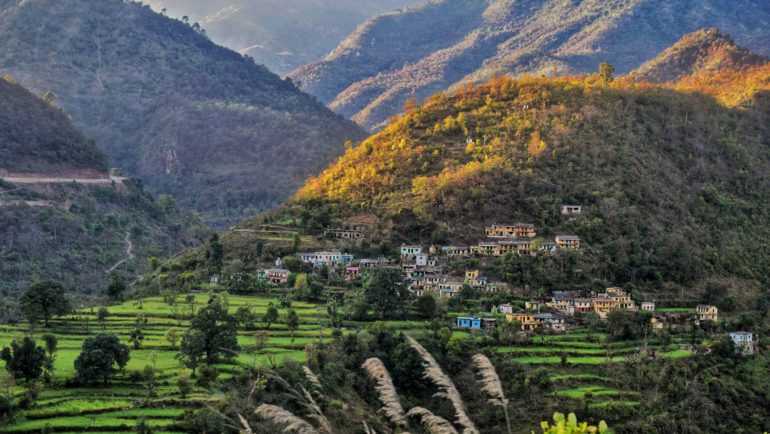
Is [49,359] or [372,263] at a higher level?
[372,263]

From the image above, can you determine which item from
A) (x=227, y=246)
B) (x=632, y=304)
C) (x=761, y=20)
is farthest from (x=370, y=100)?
(x=632, y=304)

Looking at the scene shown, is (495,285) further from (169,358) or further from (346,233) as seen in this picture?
(169,358)

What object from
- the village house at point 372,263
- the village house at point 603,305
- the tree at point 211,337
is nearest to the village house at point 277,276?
the village house at point 372,263

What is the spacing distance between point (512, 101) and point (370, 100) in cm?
8254

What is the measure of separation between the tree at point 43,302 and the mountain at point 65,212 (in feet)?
37.8

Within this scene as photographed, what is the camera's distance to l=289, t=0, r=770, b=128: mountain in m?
119

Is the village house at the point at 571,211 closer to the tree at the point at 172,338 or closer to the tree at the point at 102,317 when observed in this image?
the tree at the point at 172,338

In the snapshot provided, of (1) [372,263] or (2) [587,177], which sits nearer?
(1) [372,263]

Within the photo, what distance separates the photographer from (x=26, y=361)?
26672 mm

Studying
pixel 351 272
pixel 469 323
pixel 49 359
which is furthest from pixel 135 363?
pixel 351 272

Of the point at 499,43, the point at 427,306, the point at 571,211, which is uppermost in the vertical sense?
the point at 499,43

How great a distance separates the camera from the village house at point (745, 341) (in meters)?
34.5

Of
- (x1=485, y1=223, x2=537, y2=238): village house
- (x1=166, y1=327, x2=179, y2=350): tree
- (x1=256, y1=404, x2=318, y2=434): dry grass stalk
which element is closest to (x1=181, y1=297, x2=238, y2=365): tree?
(x1=166, y1=327, x2=179, y2=350): tree

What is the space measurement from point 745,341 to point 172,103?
84808 mm
